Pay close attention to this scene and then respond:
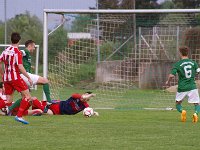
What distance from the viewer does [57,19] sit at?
21.4 metres

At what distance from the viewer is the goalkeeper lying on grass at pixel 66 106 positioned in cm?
1689

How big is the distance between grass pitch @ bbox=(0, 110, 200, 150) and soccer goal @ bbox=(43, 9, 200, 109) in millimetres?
5257

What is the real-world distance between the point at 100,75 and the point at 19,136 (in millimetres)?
11532

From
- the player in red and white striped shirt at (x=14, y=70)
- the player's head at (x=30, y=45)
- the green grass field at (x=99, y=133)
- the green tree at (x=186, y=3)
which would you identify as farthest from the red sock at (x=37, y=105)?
the green tree at (x=186, y=3)

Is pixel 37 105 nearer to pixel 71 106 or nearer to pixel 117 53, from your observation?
pixel 71 106

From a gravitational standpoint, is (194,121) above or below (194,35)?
below

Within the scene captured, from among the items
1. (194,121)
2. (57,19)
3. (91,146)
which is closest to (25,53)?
(57,19)

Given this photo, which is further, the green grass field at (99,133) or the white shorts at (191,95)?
the white shorts at (191,95)

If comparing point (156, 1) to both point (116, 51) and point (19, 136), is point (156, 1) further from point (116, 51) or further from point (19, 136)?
point (19, 136)

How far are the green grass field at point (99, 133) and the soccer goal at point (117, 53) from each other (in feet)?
16.4

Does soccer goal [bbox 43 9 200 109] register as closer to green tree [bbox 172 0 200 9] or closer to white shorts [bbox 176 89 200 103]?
white shorts [bbox 176 89 200 103]

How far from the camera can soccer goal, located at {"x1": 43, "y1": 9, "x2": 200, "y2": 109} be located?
2159 cm

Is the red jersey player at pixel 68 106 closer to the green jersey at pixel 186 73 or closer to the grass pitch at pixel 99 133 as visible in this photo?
the grass pitch at pixel 99 133

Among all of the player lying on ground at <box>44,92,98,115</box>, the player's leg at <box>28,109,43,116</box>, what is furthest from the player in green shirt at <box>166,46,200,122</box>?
the player's leg at <box>28,109,43,116</box>
